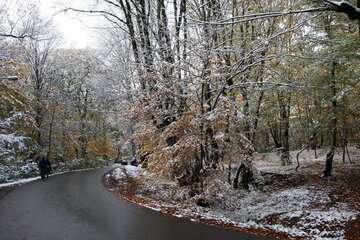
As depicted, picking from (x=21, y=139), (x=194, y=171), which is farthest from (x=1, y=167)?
(x=194, y=171)

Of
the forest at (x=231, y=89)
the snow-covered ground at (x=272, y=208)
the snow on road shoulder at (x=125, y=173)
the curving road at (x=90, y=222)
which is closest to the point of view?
the curving road at (x=90, y=222)

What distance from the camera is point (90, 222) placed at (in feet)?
29.1

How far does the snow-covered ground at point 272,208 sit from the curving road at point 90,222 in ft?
2.94

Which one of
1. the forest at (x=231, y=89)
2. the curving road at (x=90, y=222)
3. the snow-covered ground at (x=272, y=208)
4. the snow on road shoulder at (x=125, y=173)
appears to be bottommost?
the snow on road shoulder at (x=125, y=173)

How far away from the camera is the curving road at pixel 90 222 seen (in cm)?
768

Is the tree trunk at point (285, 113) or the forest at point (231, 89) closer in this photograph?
the forest at point (231, 89)

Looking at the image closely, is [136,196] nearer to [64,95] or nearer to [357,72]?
[357,72]

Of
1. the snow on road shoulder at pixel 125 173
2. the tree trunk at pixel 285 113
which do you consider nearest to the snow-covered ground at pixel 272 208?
the tree trunk at pixel 285 113

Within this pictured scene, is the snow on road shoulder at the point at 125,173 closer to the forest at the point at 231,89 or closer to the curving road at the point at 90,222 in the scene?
the forest at the point at 231,89

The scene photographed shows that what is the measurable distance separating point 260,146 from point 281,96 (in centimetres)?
1165

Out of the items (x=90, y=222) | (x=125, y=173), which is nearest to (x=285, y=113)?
(x=125, y=173)

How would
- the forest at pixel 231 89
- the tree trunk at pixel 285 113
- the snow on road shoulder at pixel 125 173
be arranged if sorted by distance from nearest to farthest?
the forest at pixel 231 89
the tree trunk at pixel 285 113
the snow on road shoulder at pixel 125 173

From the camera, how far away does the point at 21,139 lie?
56.6 feet

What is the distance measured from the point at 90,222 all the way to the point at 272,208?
6.07 metres
